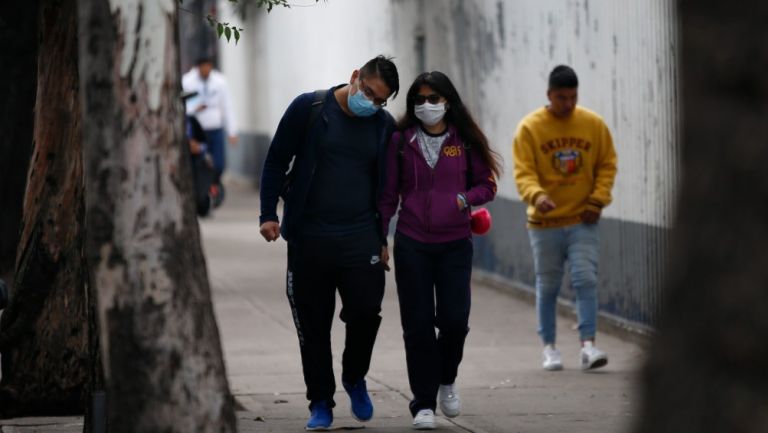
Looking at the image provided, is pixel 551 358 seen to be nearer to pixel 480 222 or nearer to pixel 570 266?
pixel 570 266

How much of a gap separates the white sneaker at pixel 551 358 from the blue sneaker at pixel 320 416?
8.08 ft

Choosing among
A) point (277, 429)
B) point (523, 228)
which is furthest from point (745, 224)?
point (523, 228)

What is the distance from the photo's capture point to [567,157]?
9.82 metres

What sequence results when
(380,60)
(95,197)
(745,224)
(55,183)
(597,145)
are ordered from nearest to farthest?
(745,224), (95,197), (380,60), (55,183), (597,145)

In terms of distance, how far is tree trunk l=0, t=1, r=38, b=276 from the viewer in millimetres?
13250

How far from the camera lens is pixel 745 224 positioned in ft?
9.37

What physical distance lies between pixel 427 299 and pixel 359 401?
23.3 inches

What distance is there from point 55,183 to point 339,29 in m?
13.4

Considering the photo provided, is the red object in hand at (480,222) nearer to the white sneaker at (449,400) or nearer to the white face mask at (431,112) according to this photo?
the white face mask at (431,112)

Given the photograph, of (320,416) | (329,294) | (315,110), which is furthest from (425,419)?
(315,110)

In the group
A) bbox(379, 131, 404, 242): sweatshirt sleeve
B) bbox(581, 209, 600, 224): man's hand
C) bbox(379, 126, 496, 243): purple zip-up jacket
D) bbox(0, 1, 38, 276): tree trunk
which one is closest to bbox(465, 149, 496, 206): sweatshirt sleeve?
bbox(379, 126, 496, 243): purple zip-up jacket

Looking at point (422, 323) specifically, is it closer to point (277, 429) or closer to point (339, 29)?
point (277, 429)

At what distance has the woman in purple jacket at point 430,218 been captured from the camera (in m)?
7.88

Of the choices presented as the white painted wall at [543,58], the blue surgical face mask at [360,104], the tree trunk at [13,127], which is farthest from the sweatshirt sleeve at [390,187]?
the tree trunk at [13,127]
